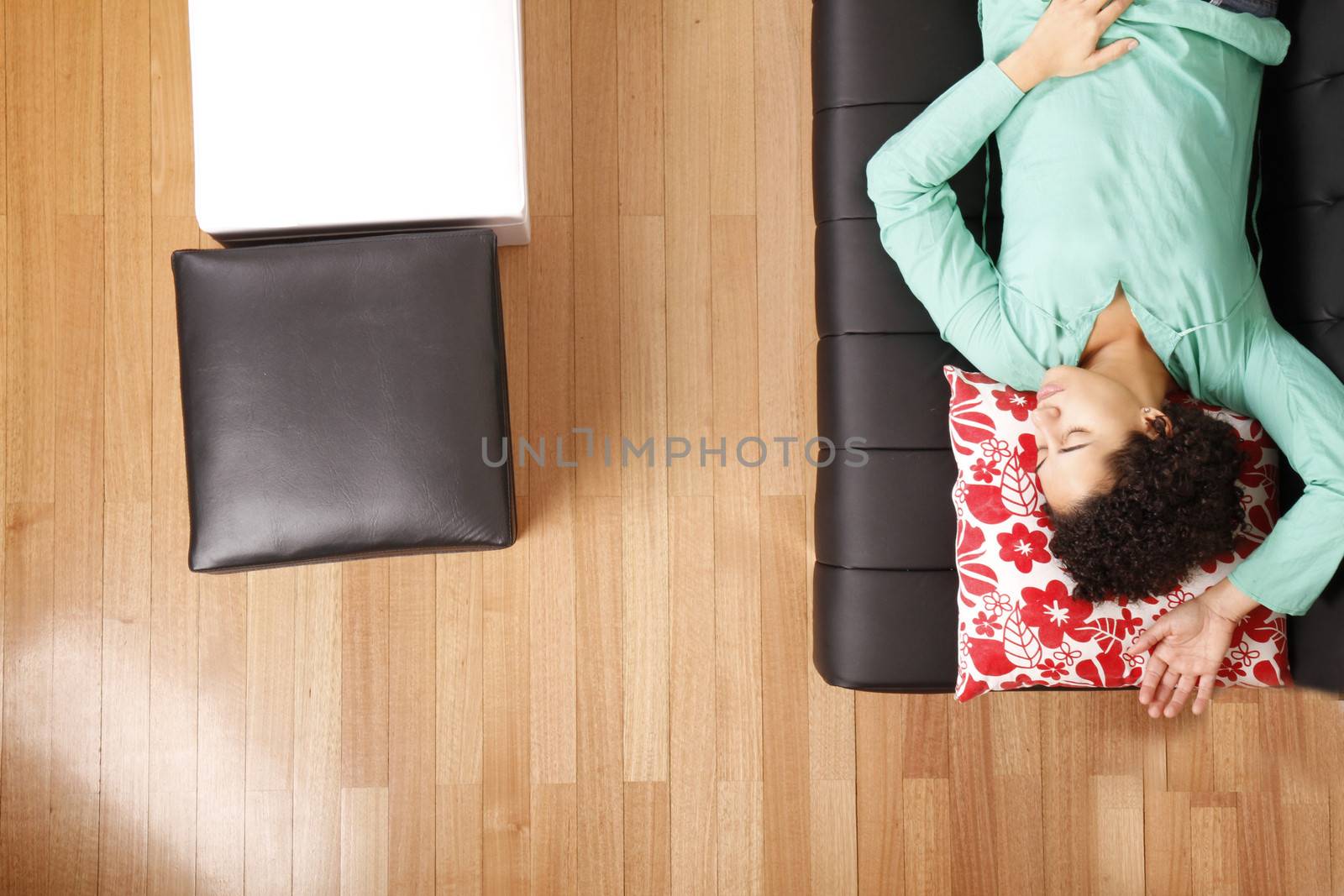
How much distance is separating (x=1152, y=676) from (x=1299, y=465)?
1.21ft

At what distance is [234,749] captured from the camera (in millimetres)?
1655

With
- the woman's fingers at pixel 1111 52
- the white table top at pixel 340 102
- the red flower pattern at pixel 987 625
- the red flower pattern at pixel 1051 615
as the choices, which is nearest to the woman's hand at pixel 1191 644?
the red flower pattern at pixel 1051 615

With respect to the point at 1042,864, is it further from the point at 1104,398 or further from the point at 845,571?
the point at 1104,398

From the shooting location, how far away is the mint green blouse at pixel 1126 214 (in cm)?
123

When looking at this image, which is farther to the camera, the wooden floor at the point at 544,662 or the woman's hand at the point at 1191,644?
the wooden floor at the point at 544,662

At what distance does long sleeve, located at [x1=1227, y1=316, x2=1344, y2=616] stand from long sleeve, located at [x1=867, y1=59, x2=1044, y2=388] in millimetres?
323

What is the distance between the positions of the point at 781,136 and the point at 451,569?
1.13 m

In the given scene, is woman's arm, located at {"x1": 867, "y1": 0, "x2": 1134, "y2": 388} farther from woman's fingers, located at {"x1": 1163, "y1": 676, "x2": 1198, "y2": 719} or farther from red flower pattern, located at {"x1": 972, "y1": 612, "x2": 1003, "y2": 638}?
woman's fingers, located at {"x1": 1163, "y1": 676, "x2": 1198, "y2": 719}

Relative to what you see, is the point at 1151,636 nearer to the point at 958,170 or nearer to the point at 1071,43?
the point at 958,170

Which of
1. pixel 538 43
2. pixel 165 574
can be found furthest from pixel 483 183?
pixel 165 574

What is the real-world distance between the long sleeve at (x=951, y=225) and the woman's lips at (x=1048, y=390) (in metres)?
0.07

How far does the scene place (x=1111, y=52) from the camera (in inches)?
48.7

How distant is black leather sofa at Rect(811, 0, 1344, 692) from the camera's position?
1.25 metres

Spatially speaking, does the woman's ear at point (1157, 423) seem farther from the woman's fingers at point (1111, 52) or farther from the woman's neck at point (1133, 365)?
the woman's fingers at point (1111, 52)
